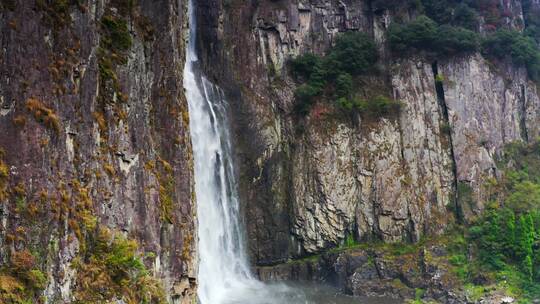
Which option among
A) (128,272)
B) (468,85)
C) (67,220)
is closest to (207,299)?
(128,272)

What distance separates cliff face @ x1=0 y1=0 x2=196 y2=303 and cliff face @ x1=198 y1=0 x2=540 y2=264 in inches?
537

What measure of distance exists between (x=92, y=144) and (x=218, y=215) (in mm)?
16959

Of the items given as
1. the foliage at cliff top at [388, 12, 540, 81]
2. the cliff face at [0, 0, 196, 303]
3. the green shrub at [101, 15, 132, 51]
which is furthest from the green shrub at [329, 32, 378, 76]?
the green shrub at [101, 15, 132, 51]

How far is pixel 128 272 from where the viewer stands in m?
20.5

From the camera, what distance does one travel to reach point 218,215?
36.9 meters

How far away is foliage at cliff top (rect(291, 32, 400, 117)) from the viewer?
42.1 m

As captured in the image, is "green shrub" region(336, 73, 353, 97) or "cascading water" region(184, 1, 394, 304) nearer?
"cascading water" region(184, 1, 394, 304)

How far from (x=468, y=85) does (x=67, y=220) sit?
32.6 meters

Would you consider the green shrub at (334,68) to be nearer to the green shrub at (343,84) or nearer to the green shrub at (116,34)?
the green shrub at (343,84)

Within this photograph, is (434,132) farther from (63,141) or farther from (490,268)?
(63,141)

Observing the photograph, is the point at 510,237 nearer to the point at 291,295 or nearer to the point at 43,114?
the point at 291,295

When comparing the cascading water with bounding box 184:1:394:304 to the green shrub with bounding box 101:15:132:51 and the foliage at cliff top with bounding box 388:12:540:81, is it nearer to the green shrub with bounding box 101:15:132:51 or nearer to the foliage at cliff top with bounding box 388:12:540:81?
the foliage at cliff top with bounding box 388:12:540:81

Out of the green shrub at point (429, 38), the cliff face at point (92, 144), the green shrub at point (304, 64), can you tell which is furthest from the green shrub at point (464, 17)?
the cliff face at point (92, 144)

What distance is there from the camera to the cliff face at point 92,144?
1761 centimetres
